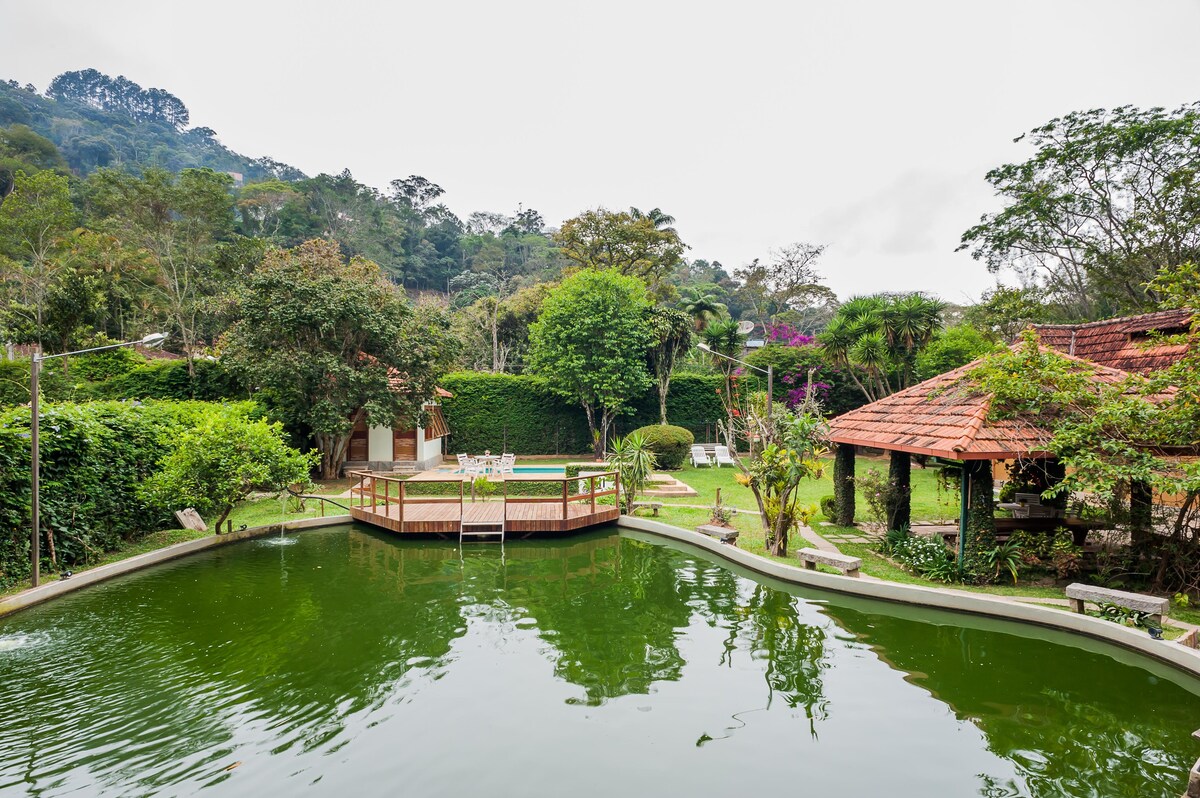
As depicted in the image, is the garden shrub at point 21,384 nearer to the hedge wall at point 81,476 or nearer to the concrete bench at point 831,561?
the hedge wall at point 81,476

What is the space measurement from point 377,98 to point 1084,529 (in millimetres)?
41565

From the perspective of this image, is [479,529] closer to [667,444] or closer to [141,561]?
[141,561]

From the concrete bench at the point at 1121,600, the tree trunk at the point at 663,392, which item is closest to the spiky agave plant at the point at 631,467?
the concrete bench at the point at 1121,600

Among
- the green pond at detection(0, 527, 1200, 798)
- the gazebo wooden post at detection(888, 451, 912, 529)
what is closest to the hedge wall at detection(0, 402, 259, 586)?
the green pond at detection(0, 527, 1200, 798)

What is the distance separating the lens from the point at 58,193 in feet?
90.7

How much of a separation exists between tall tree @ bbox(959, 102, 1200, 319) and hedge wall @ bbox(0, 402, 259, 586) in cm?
2719

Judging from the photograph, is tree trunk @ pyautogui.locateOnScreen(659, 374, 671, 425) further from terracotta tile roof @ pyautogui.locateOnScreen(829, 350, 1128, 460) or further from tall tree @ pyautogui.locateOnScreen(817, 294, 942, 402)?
terracotta tile roof @ pyautogui.locateOnScreen(829, 350, 1128, 460)

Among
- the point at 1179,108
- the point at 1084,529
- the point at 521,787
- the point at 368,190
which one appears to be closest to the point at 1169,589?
the point at 1084,529

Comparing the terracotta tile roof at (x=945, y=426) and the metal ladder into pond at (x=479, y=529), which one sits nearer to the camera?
the terracotta tile roof at (x=945, y=426)

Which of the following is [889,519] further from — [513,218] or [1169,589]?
[513,218]

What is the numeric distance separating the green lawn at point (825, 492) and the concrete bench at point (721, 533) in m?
2.95

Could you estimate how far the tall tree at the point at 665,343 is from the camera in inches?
911

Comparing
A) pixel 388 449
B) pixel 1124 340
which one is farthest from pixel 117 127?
pixel 1124 340

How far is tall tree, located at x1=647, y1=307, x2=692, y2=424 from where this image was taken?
75.9ft
